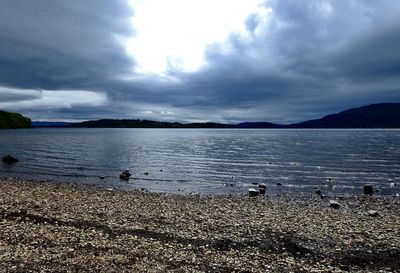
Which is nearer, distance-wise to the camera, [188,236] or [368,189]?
[188,236]

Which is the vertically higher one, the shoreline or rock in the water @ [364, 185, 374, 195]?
the shoreline

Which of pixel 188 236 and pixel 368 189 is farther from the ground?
pixel 188 236

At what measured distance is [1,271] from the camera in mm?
11172

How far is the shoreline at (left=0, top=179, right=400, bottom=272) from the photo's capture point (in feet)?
41.7

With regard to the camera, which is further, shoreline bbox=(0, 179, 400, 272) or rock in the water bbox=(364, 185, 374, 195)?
rock in the water bbox=(364, 185, 374, 195)

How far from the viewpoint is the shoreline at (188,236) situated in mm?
12719

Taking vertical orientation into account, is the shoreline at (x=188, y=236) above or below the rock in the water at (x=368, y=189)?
above

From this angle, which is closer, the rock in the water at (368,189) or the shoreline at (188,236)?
the shoreline at (188,236)

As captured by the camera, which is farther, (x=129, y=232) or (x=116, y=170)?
(x=116, y=170)

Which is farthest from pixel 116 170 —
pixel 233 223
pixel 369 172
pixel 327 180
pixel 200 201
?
pixel 369 172

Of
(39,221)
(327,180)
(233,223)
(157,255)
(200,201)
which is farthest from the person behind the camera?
(327,180)

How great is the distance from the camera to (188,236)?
53.1 ft

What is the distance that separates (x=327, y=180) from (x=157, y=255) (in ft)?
102

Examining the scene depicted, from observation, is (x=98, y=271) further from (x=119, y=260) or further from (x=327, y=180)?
(x=327, y=180)
